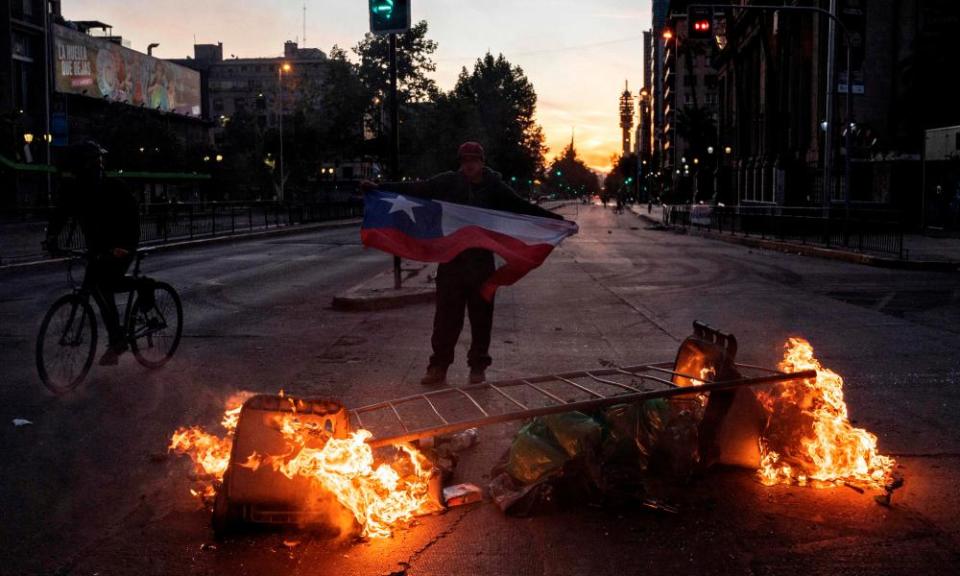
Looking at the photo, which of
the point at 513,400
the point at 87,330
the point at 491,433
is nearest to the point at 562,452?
the point at 513,400

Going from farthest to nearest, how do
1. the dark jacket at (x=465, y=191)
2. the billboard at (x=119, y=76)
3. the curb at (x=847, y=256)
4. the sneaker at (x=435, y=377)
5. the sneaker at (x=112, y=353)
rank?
the billboard at (x=119, y=76)
the curb at (x=847, y=256)
the sneaker at (x=112, y=353)
the dark jacket at (x=465, y=191)
the sneaker at (x=435, y=377)

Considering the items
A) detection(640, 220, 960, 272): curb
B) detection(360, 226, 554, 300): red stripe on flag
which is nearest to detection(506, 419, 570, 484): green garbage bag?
detection(360, 226, 554, 300): red stripe on flag

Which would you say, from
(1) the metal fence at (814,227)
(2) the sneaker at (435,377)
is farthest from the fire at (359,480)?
(1) the metal fence at (814,227)

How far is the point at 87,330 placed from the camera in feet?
24.9

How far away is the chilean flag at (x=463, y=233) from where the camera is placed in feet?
23.9

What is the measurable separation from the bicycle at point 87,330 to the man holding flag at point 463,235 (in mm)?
2200

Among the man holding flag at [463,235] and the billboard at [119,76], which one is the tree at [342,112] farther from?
the man holding flag at [463,235]

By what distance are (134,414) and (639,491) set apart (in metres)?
3.90

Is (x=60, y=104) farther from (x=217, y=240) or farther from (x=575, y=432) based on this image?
(x=575, y=432)

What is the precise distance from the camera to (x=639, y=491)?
182 inches

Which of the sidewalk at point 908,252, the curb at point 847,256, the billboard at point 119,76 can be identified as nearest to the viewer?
the curb at point 847,256

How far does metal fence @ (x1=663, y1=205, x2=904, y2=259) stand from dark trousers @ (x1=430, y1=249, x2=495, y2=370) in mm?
17295

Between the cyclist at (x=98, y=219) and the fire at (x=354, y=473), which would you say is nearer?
the fire at (x=354, y=473)

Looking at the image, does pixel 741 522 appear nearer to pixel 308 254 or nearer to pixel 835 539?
pixel 835 539
